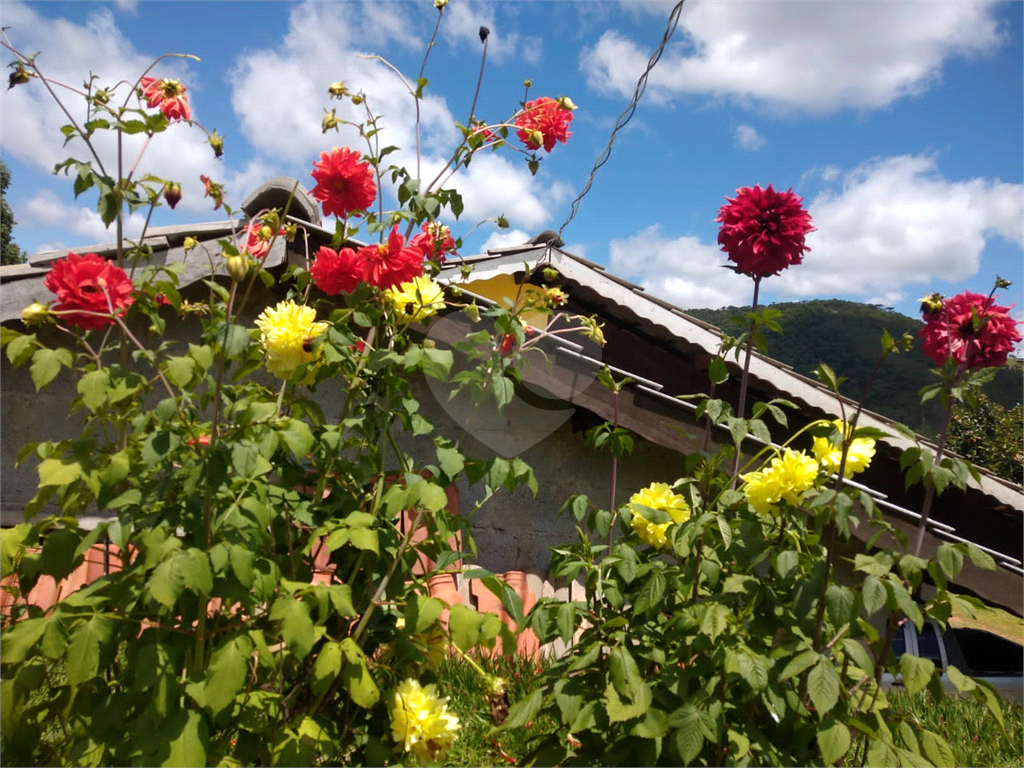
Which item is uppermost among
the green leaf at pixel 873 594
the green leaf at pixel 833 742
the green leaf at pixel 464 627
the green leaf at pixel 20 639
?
the green leaf at pixel 873 594

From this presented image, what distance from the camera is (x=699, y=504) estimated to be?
1.82 metres

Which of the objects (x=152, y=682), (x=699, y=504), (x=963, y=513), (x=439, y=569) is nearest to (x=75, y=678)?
(x=152, y=682)

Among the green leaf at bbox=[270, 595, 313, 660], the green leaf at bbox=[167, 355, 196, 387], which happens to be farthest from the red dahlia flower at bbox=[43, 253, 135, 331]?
the green leaf at bbox=[270, 595, 313, 660]

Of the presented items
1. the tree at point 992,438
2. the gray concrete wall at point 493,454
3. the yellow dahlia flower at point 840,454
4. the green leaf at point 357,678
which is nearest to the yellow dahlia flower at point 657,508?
the yellow dahlia flower at point 840,454

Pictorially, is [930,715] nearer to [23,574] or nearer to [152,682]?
[152,682]

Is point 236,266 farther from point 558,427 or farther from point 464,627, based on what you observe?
point 558,427

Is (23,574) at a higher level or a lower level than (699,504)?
lower

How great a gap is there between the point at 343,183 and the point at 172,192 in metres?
0.37

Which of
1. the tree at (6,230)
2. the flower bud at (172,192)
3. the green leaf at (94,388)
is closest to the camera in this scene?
the green leaf at (94,388)

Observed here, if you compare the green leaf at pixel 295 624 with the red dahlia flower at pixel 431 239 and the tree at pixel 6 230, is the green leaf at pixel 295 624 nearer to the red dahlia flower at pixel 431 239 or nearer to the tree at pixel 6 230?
the red dahlia flower at pixel 431 239

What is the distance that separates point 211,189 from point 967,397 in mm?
1682

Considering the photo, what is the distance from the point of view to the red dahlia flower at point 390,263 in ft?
5.52

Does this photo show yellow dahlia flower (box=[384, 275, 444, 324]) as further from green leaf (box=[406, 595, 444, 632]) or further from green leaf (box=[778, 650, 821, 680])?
green leaf (box=[778, 650, 821, 680])

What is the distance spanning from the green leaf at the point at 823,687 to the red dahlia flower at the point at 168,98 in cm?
175
